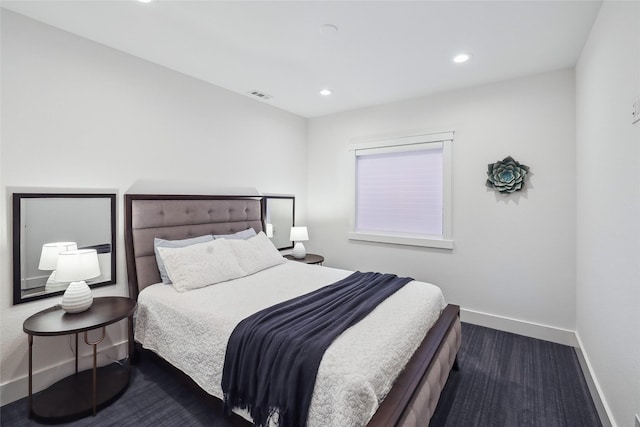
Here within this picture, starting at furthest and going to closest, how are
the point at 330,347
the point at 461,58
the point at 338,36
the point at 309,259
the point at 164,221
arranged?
1. the point at 309,259
2. the point at 164,221
3. the point at 461,58
4. the point at 338,36
5. the point at 330,347

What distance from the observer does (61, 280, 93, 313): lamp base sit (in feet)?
6.90

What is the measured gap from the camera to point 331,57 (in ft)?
9.00

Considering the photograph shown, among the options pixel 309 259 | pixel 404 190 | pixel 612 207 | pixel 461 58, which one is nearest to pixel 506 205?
pixel 404 190

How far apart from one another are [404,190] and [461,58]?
65.4 inches

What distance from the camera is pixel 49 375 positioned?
7.39 feet

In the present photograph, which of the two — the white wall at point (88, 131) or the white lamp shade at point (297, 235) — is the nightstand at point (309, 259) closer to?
the white lamp shade at point (297, 235)

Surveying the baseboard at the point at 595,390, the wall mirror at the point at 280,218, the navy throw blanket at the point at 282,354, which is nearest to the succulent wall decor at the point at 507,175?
the baseboard at the point at 595,390

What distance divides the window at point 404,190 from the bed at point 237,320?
1.27 meters

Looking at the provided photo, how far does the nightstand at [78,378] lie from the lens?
1.94 metres

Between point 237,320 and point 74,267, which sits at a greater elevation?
point 74,267

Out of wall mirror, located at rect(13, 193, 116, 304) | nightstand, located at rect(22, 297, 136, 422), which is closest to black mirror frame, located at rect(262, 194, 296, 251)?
wall mirror, located at rect(13, 193, 116, 304)

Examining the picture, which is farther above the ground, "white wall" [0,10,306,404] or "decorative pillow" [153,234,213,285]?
"white wall" [0,10,306,404]

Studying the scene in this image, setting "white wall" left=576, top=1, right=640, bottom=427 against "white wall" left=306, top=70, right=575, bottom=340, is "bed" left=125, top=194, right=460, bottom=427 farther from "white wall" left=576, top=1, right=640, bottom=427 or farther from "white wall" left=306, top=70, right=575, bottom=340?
"white wall" left=306, top=70, right=575, bottom=340

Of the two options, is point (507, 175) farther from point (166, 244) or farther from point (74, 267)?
point (74, 267)
